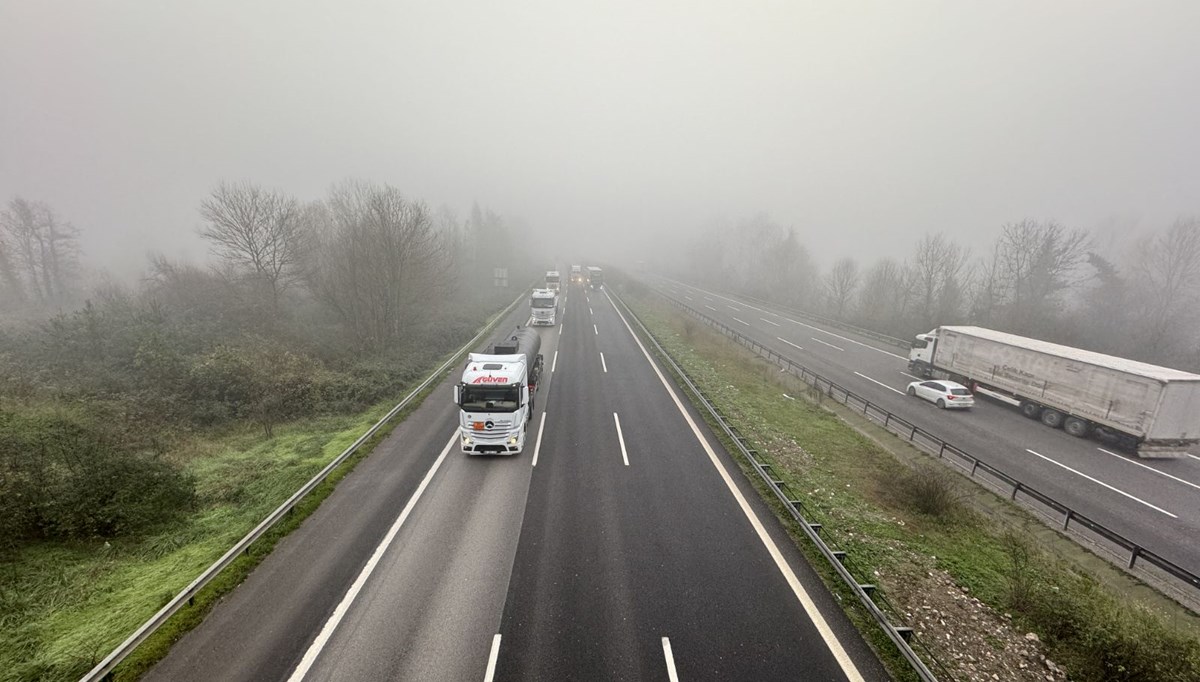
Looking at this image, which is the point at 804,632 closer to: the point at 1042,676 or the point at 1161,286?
the point at 1042,676

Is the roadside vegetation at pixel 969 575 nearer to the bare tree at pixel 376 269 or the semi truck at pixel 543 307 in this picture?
the semi truck at pixel 543 307

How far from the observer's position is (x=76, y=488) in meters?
11.2

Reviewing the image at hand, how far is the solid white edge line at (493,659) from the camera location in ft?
26.4

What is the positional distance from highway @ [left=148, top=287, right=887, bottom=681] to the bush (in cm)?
418

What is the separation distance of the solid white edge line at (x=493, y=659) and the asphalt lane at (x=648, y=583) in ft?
0.26

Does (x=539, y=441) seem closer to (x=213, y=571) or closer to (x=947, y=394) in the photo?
(x=213, y=571)

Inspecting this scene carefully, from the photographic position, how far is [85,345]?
931 inches

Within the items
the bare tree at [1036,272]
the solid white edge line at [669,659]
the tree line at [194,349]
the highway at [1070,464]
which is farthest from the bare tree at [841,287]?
the solid white edge line at [669,659]

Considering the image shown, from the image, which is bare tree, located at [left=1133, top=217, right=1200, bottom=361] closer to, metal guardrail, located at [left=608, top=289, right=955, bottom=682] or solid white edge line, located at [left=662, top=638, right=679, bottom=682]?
metal guardrail, located at [left=608, top=289, right=955, bottom=682]

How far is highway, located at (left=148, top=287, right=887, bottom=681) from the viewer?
8320mm

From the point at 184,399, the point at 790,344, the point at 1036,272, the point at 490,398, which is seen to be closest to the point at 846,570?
the point at 490,398

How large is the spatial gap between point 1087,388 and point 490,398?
30.3 m

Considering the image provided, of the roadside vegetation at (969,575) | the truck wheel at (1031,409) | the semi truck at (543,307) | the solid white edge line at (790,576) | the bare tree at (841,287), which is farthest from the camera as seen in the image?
the bare tree at (841,287)

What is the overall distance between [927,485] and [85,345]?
41.3m
